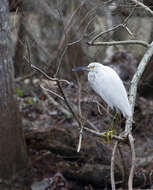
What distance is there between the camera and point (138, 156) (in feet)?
15.5

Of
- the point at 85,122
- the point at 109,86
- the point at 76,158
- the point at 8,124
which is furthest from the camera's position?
the point at 76,158

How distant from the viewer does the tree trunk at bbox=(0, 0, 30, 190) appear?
3680 millimetres

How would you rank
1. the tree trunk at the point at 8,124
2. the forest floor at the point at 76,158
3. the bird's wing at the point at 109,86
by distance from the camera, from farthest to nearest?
1. the forest floor at the point at 76,158
2. the tree trunk at the point at 8,124
3. the bird's wing at the point at 109,86

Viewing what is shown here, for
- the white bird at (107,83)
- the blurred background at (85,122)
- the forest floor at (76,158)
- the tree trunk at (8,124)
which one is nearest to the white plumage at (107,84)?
the white bird at (107,83)

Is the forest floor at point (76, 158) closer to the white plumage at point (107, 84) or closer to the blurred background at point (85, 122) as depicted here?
the blurred background at point (85, 122)

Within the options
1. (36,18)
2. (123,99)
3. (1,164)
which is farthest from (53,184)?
(36,18)

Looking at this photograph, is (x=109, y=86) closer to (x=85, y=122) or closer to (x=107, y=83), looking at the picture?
(x=107, y=83)

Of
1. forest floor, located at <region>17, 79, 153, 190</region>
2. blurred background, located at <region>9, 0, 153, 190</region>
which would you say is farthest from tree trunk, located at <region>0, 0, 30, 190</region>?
forest floor, located at <region>17, 79, 153, 190</region>

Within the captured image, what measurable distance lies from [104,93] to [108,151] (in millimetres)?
1469

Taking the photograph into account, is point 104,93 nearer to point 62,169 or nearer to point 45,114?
point 62,169

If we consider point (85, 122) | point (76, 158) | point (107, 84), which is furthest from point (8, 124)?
point (107, 84)

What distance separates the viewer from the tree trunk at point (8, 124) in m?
3.68

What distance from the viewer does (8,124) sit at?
392 cm

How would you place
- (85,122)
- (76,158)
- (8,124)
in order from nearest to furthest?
(85,122) → (8,124) → (76,158)
